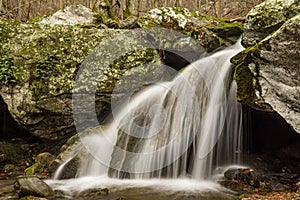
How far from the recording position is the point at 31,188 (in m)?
5.02

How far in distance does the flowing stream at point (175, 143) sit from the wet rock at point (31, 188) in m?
0.64

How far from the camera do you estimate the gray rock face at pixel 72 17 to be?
980 cm

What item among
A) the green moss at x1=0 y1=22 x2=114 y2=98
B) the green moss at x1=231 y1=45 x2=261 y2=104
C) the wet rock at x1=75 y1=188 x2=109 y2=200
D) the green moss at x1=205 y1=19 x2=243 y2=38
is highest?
the green moss at x1=205 y1=19 x2=243 y2=38

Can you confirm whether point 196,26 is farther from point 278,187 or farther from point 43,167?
point 43,167

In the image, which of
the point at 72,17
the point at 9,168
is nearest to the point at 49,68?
the point at 9,168

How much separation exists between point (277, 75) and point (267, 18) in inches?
64.0

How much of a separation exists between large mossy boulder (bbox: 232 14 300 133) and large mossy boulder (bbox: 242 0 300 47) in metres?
0.99

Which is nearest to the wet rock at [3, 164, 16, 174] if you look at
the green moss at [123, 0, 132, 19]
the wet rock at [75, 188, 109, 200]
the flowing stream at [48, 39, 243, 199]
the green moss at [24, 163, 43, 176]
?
the green moss at [24, 163, 43, 176]

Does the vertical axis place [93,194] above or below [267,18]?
below

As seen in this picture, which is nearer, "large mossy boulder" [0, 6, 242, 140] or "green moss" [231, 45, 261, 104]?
"green moss" [231, 45, 261, 104]

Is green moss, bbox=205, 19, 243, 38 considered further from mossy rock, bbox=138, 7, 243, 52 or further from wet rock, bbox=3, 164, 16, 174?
wet rock, bbox=3, 164, 16, 174

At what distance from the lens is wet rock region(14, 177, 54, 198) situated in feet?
16.4

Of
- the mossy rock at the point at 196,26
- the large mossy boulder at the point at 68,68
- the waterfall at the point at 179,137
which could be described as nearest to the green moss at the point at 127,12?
the mossy rock at the point at 196,26

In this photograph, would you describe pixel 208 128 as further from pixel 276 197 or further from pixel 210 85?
pixel 276 197
